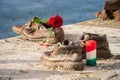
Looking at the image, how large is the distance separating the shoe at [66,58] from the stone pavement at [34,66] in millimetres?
107

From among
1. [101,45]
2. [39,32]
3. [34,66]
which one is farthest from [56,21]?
[34,66]

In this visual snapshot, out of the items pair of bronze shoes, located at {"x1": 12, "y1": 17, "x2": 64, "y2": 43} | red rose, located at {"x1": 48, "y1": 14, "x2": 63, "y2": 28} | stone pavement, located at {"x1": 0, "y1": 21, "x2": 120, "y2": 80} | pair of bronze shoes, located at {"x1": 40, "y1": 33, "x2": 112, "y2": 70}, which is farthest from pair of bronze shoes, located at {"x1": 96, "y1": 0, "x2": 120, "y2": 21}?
pair of bronze shoes, located at {"x1": 40, "y1": 33, "x2": 112, "y2": 70}

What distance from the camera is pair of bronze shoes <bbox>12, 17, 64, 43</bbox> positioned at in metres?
8.41

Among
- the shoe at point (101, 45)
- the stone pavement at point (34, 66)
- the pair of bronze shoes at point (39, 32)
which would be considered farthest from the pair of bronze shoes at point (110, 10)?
the shoe at point (101, 45)

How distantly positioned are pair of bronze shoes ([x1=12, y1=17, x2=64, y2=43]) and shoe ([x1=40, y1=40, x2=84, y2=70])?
1.77 m

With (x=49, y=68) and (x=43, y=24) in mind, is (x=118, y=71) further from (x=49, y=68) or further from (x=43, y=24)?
(x=43, y=24)

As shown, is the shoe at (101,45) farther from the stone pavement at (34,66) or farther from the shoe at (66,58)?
the shoe at (66,58)

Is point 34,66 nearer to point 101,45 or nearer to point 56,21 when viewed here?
point 101,45

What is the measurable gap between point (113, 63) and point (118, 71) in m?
0.52

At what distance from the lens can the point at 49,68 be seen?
6562 mm

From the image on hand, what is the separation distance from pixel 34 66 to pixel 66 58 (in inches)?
22.4

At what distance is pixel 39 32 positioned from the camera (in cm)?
875

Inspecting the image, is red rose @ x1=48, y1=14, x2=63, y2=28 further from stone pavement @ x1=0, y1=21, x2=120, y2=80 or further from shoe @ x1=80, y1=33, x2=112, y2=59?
shoe @ x1=80, y1=33, x2=112, y2=59

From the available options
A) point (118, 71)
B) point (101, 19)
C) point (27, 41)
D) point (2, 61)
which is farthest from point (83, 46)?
point (101, 19)
